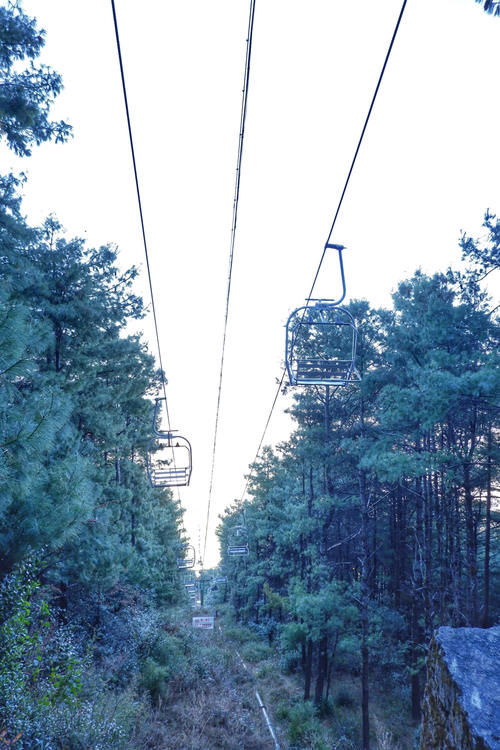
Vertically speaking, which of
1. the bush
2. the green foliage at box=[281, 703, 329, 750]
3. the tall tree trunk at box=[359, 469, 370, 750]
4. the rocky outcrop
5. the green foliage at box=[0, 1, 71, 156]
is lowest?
the bush

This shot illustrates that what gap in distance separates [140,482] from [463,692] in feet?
72.6

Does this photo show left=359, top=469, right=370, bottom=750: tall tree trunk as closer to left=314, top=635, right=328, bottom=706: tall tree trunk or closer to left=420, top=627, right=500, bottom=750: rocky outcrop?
left=314, top=635, right=328, bottom=706: tall tree trunk

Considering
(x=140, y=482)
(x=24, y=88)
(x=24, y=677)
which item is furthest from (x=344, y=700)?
(x=24, y=88)

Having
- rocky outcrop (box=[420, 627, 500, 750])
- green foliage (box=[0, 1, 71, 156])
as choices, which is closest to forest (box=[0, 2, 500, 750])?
green foliage (box=[0, 1, 71, 156])

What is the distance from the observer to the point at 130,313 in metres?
14.3

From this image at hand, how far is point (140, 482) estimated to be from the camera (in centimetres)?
2281

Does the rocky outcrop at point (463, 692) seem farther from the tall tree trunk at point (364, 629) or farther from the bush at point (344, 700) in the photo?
the bush at point (344, 700)

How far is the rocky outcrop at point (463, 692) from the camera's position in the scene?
5.53 feet

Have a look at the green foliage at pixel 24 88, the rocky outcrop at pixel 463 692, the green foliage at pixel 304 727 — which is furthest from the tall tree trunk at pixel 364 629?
the rocky outcrop at pixel 463 692

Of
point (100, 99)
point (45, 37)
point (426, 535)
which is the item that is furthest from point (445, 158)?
point (426, 535)

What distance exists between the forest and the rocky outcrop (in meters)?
4.01

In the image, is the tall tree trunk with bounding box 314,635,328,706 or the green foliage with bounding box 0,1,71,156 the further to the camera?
the tall tree trunk with bounding box 314,635,328,706

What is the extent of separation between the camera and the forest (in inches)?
264

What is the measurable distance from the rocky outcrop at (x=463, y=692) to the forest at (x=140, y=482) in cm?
401
